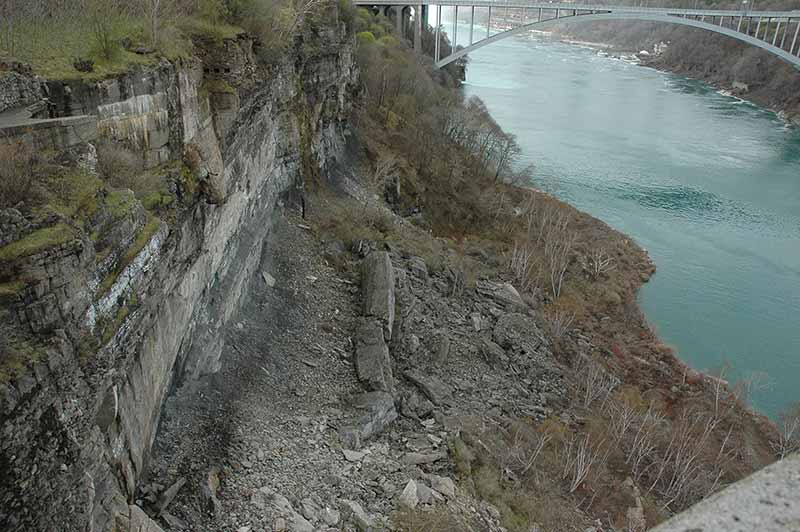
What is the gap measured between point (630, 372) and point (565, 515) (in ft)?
28.9

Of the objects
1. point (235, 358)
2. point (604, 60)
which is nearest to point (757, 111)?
point (604, 60)

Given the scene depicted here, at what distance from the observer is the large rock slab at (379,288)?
15.3 metres

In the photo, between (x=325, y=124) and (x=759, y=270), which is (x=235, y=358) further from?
(x=759, y=270)

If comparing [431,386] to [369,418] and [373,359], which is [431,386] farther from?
[369,418]

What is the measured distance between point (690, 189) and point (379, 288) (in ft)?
82.1

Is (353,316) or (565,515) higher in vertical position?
(353,316)

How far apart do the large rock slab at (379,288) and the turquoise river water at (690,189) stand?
39.7 ft

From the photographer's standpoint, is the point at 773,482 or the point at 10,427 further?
the point at 10,427

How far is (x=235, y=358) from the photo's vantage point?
12.1 m

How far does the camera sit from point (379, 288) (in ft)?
53.0

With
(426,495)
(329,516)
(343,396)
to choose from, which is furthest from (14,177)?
(343,396)

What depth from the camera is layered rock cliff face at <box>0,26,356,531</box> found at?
4.96 meters

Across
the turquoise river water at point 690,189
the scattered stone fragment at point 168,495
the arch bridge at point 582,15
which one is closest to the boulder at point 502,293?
the turquoise river water at point 690,189

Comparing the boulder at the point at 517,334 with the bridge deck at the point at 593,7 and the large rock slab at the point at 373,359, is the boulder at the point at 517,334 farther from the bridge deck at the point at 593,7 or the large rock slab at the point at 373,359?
the bridge deck at the point at 593,7
